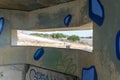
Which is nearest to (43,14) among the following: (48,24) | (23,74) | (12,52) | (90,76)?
(48,24)

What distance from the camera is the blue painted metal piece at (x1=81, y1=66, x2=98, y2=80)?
422cm

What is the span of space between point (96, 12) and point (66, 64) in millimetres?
2187

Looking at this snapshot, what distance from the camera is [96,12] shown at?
4059mm

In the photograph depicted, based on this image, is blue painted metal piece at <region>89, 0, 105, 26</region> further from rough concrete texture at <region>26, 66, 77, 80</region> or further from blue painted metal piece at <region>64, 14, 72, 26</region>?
rough concrete texture at <region>26, 66, 77, 80</region>

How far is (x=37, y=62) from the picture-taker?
738cm

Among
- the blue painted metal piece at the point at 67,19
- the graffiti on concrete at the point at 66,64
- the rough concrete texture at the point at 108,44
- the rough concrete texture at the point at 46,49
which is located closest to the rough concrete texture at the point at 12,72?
the rough concrete texture at the point at 46,49

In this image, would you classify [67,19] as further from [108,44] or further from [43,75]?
[108,44]

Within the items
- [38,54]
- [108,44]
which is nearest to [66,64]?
[38,54]

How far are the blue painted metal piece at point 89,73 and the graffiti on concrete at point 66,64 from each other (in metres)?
0.53

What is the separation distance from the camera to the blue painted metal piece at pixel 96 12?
3758mm

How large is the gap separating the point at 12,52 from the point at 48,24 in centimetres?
206

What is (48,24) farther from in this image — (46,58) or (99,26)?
(99,26)

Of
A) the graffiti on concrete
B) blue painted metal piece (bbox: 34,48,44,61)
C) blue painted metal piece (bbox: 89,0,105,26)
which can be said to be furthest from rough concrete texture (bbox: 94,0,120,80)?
blue painted metal piece (bbox: 34,48,44,61)

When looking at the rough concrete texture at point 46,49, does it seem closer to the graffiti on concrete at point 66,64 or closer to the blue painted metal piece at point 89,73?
the graffiti on concrete at point 66,64
